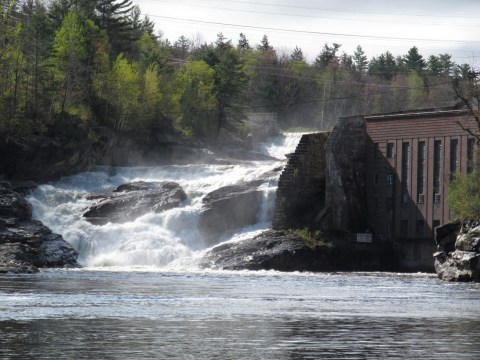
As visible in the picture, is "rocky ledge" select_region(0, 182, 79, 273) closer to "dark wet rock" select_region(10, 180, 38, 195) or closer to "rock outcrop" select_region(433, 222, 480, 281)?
"dark wet rock" select_region(10, 180, 38, 195)

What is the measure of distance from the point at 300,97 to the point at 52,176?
86697 millimetres

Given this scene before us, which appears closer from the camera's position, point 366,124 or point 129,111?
point 366,124

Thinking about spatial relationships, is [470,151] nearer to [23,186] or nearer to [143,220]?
[143,220]

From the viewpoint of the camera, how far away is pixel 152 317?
3991 centimetres

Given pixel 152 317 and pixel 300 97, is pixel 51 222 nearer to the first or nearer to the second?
pixel 152 317

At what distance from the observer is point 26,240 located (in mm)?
75688

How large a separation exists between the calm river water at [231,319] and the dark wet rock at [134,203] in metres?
21.8

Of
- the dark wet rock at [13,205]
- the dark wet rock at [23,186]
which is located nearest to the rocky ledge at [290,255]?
the dark wet rock at [13,205]

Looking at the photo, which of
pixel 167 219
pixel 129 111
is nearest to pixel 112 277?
pixel 167 219

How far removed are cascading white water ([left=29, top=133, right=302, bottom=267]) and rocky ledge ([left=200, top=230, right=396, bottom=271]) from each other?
8.76ft

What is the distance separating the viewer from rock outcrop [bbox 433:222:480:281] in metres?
68.6

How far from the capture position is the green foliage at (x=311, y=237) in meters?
82.6

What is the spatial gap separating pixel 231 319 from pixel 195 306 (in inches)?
224

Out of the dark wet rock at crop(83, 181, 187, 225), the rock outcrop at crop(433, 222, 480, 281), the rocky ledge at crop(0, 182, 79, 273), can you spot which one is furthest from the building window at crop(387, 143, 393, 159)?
the rocky ledge at crop(0, 182, 79, 273)
